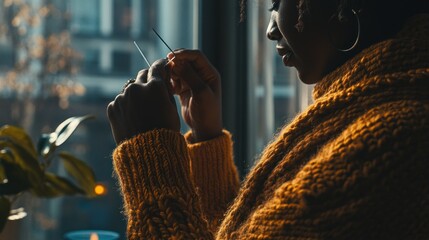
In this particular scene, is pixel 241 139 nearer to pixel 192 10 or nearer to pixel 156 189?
pixel 192 10

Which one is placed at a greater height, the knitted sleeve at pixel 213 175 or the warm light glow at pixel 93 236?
the knitted sleeve at pixel 213 175

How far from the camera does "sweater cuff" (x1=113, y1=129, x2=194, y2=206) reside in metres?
0.73

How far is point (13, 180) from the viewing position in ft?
3.43

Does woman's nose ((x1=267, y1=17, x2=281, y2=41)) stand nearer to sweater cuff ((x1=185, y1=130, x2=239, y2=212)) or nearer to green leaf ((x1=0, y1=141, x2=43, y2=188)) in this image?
sweater cuff ((x1=185, y1=130, x2=239, y2=212))

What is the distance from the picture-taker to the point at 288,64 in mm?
726

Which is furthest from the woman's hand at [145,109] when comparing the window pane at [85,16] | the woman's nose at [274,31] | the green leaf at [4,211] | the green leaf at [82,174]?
the window pane at [85,16]

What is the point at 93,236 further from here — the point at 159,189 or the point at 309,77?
the point at 309,77

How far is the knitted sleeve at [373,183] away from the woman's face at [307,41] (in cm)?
11

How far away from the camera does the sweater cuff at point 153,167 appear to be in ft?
2.39

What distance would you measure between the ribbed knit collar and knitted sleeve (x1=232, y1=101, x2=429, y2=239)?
0.05m

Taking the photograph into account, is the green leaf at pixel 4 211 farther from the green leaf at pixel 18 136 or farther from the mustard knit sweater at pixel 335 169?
the mustard knit sweater at pixel 335 169

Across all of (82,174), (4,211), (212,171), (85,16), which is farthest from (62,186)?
(85,16)

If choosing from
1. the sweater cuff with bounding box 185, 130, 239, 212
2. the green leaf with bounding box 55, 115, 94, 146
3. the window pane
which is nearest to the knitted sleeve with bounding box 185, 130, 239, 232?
the sweater cuff with bounding box 185, 130, 239, 212

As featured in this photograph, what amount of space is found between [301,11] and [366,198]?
0.69ft
